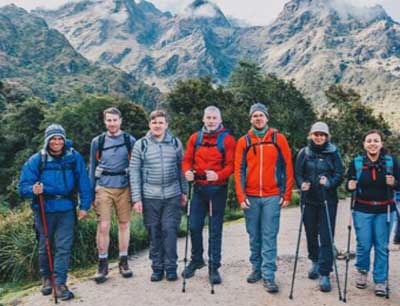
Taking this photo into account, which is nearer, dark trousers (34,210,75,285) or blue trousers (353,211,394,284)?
dark trousers (34,210,75,285)

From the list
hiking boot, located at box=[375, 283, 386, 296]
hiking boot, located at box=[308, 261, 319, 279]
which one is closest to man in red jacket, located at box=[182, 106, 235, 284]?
hiking boot, located at box=[308, 261, 319, 279]

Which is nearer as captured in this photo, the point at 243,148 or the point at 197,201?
the point at 243,148

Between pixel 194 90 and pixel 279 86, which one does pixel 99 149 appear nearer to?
pixel 194 90

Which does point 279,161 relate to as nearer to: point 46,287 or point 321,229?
point 321,229

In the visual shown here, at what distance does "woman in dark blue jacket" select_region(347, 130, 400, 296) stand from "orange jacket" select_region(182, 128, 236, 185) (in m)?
1.61

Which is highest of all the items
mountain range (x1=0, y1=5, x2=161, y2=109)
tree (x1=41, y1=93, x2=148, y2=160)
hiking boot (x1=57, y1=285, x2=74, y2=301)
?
mountain range (x1=0, y1=5, x2=161, y2=109)

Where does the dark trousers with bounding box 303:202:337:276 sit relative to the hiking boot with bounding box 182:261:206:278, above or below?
above

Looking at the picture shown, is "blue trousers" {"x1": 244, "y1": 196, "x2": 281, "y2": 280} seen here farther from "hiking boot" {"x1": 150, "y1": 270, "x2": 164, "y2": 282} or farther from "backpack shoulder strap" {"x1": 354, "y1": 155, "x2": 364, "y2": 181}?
"hiking boot" {"x1": 150, "y1": 270, "x2": 164, "y2": 282}

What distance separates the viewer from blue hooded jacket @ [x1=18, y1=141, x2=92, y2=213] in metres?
5.71

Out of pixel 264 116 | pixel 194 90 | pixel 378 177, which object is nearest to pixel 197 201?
pixel 264 116

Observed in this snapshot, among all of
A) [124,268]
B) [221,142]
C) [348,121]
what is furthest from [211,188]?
[348,121]

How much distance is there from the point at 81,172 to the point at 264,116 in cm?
248

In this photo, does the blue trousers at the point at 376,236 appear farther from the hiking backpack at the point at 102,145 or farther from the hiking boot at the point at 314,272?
the hiking backpack at the point at 102,145

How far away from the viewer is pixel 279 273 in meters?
6.94
